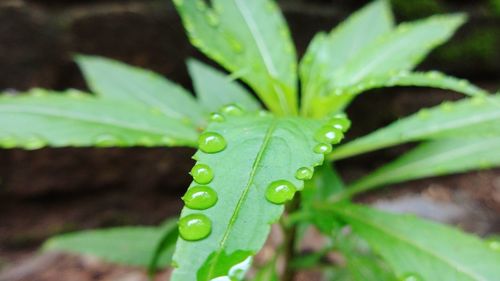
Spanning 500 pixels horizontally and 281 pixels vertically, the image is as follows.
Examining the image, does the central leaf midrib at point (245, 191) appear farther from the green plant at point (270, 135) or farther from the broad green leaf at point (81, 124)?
the broad green leaf at point (81, 124)

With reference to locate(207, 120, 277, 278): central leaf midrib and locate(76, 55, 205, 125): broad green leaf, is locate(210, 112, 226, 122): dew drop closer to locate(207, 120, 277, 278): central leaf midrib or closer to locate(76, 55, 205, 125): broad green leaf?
locate(207, 120, 277, 278): central leaf midrib

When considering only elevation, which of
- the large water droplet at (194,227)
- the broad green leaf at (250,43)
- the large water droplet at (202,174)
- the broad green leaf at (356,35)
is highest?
the broad green leaf at (356,35)

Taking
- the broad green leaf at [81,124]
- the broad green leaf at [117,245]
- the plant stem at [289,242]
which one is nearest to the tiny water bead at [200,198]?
the broad green leaf at [81,124]

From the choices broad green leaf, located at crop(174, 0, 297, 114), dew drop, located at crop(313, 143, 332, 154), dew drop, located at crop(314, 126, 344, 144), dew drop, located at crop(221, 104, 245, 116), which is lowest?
dew drop, located at crop(313, 143, 332, 154)

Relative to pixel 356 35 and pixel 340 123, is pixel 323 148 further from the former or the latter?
pixel 356 35

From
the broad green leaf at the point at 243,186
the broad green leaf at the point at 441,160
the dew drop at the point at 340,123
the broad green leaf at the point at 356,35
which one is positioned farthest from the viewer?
the broad green leaf at the point at 356,35

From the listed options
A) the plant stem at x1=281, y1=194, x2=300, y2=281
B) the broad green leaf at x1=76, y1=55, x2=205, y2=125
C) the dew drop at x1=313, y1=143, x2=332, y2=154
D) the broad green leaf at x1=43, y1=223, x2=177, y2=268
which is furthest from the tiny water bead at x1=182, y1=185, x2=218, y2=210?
the broad green leaf at x1=43, y1=223, x2=177, y2=268
